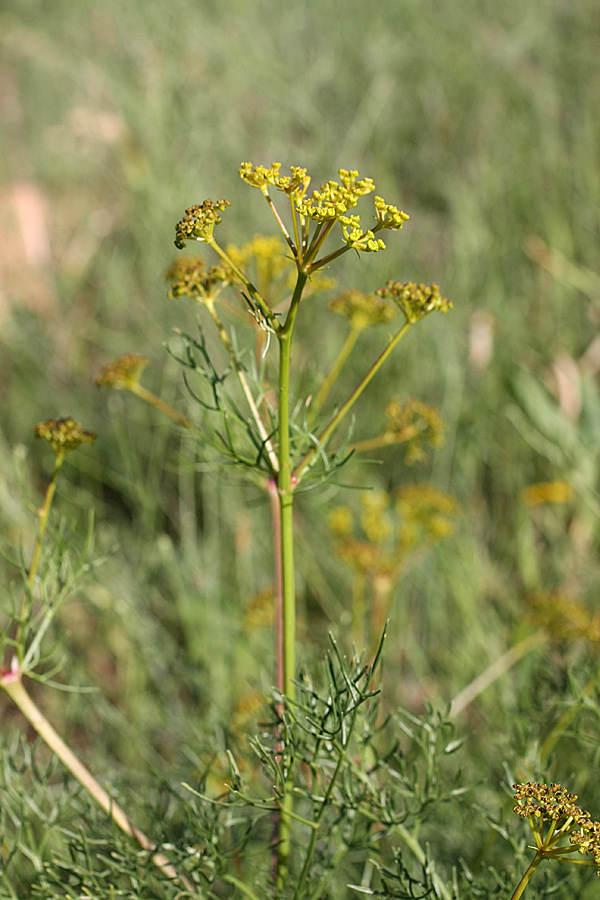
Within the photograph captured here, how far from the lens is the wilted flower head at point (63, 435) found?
93cm

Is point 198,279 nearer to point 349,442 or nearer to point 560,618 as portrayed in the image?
point 349,442

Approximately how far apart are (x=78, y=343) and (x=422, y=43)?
1986 mm

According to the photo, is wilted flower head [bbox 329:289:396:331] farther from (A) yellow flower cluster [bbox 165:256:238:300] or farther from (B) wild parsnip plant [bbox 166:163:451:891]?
(A) yellow flower cluster [bbox 165:256:238:300]

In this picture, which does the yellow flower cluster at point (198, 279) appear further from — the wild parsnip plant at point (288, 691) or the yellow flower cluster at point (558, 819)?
the yellow flower cluster at point (558, 819)

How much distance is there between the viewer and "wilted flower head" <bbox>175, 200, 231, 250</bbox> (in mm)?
700

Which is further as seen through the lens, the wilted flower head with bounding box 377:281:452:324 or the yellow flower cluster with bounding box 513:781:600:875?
the wilted flower head with bounding box 377:281:452:324

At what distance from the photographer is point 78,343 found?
3.16 meters

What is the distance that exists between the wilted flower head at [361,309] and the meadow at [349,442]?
113 mm

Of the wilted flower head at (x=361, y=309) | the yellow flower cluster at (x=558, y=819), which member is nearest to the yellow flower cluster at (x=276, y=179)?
the wilted flower head at (x=361, y=309)

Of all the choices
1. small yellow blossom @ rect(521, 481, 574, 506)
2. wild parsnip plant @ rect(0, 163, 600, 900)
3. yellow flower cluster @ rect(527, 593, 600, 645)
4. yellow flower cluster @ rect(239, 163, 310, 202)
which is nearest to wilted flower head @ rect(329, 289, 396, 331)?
wild parsnip plant @ rect(0, 163, 600, 900)

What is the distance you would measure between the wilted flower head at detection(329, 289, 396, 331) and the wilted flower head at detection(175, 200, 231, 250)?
0.36m

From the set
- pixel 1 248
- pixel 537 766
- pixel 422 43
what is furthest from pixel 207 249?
pixel 537 766

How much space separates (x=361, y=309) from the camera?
1.08 metres

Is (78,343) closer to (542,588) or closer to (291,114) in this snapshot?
(291,114)
